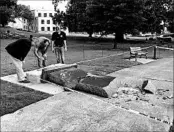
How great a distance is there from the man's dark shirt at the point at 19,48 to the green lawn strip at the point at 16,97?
947mm

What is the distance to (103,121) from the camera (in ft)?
14.5

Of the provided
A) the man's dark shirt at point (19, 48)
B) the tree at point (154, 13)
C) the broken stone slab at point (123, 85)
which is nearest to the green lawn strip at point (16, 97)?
the man's dark shirt at point (19, 48)

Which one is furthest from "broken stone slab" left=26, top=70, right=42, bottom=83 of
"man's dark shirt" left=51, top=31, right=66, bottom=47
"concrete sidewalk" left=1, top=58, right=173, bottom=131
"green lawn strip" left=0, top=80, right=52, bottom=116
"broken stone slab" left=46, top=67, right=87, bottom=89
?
"man's dark shirt" left=51, top=31, right=66, bottom=47

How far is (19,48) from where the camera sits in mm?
6832

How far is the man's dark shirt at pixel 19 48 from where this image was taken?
668 cm

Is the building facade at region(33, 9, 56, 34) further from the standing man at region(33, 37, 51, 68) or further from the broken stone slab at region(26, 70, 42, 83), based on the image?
the broken stone slab at region(26, 70, 42, 83)

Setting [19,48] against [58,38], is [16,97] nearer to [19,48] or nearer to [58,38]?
[19,48]

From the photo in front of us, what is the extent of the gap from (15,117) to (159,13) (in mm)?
28131

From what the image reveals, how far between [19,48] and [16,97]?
1747mm

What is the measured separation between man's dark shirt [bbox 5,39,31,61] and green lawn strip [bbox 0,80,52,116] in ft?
3.11

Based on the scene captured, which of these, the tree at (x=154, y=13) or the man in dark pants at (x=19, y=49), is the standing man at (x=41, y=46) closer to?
the man in dark pants at (x=19, y=49)

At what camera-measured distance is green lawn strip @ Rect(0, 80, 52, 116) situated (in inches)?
200

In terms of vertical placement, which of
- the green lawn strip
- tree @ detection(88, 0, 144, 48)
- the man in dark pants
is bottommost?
the green lawn strip

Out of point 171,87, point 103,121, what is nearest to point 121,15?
point 171,87
